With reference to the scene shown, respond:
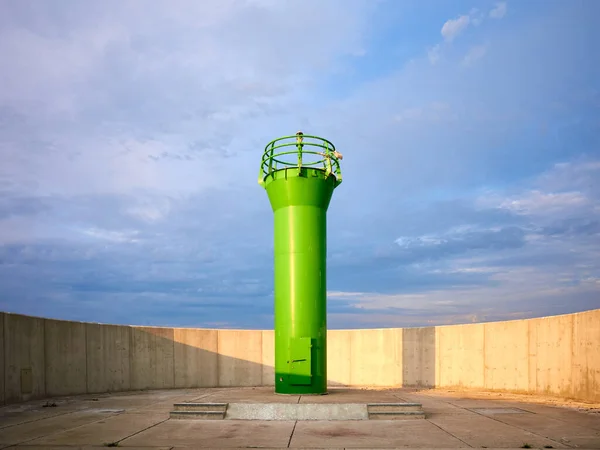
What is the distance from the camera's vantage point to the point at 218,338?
981 inches

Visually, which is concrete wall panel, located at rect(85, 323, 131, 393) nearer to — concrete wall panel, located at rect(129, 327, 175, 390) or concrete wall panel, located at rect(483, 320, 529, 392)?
concrete wall panel, located at rect(129, 327, 175, 390)

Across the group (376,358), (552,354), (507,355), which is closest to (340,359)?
(376,358)

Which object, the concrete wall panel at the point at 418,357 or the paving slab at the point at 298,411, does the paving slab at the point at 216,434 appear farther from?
the concrete wall panel at the point at 418,357

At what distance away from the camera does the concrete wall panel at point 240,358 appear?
81.4 feet

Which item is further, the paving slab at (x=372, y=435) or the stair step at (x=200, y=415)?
the stair step at (x=200, y=415)

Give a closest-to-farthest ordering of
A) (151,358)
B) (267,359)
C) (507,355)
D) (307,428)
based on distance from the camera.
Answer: (307,428), (507,355), (151,358), (267,359)

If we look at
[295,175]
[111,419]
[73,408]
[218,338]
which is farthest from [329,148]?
[218,338]

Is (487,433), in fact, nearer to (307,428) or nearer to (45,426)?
(307,428)

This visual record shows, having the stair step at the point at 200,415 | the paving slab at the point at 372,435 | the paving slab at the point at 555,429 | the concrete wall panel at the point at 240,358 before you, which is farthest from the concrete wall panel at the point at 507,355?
the stair step at the point at 200,415

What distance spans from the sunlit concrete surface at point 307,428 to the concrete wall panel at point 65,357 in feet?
8.59

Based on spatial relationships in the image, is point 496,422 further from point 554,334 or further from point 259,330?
point 259,330

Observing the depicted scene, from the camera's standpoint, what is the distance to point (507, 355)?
2027 centimetres

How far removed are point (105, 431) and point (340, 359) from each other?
47.3 ft

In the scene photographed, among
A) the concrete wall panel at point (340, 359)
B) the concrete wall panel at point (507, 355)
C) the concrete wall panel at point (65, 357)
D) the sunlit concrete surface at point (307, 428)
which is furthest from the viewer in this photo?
the concrete wall panel at point (340, 359)
